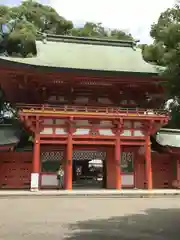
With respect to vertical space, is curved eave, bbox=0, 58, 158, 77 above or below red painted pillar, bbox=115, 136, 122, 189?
above

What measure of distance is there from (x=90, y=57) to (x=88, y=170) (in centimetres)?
A: 1889

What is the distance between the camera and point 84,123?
23.4 m

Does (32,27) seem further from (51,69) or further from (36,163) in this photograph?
(36,163)

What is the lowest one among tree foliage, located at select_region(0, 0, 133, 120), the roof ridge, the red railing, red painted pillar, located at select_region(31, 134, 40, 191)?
red painted pillar, located at select_region(31, 134, 40, 191)

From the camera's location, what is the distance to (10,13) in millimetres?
41500

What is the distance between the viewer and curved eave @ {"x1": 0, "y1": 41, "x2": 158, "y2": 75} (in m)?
22.6

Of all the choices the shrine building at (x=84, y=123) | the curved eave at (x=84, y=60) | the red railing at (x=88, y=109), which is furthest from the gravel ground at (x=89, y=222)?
the curved eave at (x=84, y=60)

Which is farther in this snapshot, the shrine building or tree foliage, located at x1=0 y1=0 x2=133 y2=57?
tree foliage, located at x1=0 y1=0 x2=133 y2=57

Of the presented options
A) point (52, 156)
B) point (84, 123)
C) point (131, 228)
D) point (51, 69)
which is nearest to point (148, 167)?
point (84, 123)

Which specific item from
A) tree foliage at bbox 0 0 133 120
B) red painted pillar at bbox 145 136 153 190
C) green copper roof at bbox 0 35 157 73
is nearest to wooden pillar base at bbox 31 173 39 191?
green copper roof at bbox 0 35 157 73

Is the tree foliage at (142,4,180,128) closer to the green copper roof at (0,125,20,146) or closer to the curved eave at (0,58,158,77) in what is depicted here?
the curved eave at (0,58,158,77)

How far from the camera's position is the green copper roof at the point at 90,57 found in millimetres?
23859

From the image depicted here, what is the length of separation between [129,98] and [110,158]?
4.58 meters

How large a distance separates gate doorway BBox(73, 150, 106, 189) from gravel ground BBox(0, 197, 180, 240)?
925 cm
